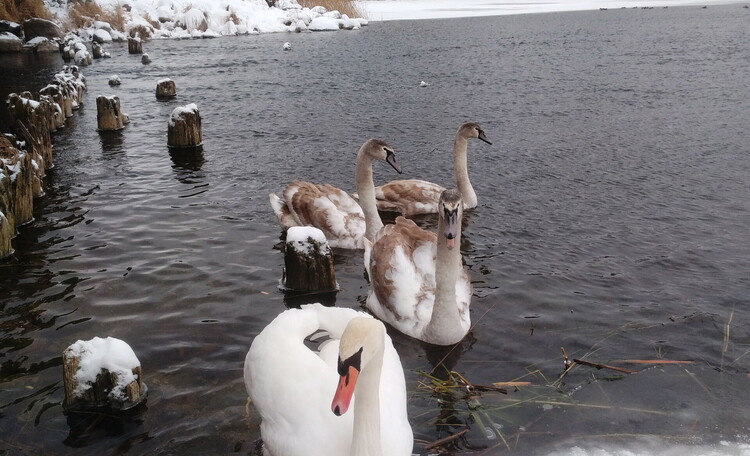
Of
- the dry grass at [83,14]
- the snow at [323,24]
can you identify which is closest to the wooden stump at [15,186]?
the dry grass at [83,14]

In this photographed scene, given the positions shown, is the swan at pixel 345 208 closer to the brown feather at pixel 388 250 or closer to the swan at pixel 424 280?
the swan at pixel 424 280

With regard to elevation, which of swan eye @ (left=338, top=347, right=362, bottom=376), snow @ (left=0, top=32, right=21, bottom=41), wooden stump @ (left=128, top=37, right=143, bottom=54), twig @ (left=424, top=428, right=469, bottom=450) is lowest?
twig @ (left=424, top=428, right=469, bottom=450)

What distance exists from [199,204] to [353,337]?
7.98 metres

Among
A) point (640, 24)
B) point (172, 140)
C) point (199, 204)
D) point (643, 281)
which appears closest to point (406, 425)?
point (643, 281)

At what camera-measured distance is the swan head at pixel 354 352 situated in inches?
139

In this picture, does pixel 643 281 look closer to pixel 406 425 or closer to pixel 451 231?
pixel 451 231

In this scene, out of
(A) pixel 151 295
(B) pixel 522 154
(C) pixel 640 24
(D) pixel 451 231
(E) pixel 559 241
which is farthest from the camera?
(C) pixel 640 24

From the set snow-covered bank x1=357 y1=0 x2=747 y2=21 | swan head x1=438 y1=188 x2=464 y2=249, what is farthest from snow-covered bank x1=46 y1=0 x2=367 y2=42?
swan head x1=438 y1=188 x2=464 y2=249

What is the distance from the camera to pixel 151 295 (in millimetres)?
7688

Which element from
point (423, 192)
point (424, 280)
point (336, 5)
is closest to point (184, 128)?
point (423, 192)

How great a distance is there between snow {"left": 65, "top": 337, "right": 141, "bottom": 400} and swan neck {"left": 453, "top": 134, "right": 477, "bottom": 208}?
698 cm

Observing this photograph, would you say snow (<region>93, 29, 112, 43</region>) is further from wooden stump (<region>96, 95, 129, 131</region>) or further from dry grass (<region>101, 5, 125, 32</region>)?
wooden stump (<region>96, 95, 129, 131</region>)

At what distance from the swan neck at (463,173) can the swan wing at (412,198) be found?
52 cm

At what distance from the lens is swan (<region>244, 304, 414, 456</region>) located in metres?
3.81
